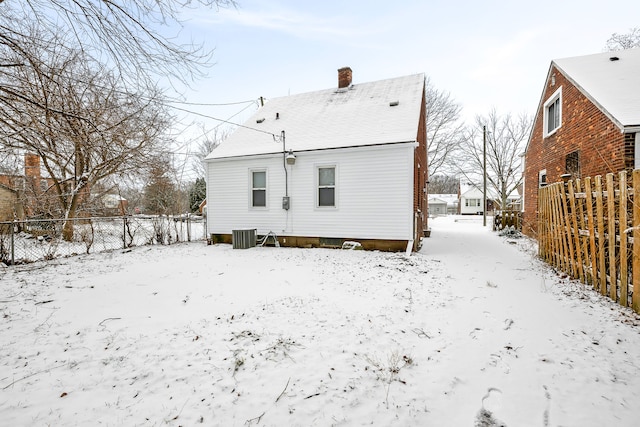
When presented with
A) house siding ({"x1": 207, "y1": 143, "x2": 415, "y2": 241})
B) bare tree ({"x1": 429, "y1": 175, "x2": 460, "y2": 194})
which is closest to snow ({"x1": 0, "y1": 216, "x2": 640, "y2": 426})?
house siding ({"x1": 207, "y1": 143, "x2": 415, "y2": 241})

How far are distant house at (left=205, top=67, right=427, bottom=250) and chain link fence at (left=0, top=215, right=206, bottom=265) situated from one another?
2.20m

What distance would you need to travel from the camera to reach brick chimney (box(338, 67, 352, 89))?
13422 millimetres

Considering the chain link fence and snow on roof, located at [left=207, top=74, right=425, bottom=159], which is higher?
snow on roof, located at [left=207, top=74, right=425, bottom=159]

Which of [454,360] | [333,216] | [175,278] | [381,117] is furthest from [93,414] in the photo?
[381,117]

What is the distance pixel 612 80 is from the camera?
8.63m

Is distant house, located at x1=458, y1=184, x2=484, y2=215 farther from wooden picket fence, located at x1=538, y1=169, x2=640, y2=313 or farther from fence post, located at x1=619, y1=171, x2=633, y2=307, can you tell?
fence post, located at x1=619, y1=171, x2=633, y2=307

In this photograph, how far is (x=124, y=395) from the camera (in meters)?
2.39

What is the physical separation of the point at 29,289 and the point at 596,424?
802 cm

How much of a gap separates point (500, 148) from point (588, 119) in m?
21.9

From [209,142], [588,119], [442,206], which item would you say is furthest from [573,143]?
[442,206]

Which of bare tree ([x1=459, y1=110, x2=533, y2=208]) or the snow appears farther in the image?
bare tree ([x1=459, y1=110, x2=533, y2=208])

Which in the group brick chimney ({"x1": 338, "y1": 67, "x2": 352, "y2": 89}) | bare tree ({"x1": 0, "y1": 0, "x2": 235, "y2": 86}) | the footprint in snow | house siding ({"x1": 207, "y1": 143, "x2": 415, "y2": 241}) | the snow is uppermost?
brick chimney ({"x1": 338, "y1": 67, "x2": 352, "y2": 89})

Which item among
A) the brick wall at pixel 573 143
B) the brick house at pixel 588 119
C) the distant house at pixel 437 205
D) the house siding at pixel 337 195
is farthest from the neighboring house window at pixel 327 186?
the distant house at pixel 437 205

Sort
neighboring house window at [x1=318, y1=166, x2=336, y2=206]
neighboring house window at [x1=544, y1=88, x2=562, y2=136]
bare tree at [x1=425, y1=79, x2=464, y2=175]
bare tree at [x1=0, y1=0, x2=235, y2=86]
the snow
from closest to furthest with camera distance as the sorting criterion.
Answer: the snow < bare tree at [x1=0, y1=0, x2=235, y2=86] < neighboring house window at [x1=318, y1=166, x2=336, y2=206] < neighboring house window at [x1=544, y1=88, x2=562, y2=136] < bare tree at [x1=425, y1=79, x2=464, y2=175]
